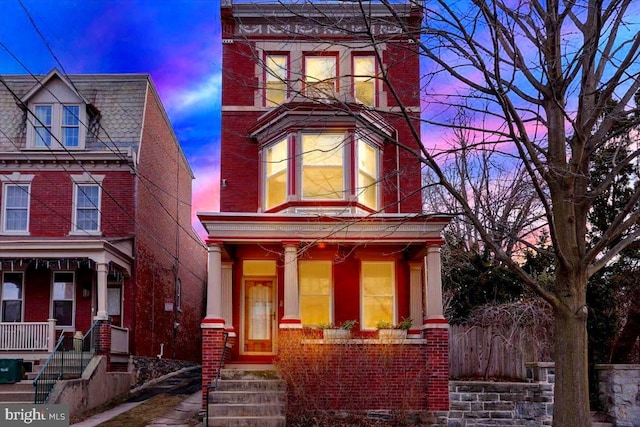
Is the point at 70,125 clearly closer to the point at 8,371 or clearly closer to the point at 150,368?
Result: the point at 150,368

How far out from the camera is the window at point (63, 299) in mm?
22984

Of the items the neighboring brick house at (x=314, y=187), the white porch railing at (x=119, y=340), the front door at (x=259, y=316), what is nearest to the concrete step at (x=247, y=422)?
the neighboring brick house at (x=314, y=187)

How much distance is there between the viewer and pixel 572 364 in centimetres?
969

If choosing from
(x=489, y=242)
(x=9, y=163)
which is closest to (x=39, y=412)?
Answer: (x=489, y=242)

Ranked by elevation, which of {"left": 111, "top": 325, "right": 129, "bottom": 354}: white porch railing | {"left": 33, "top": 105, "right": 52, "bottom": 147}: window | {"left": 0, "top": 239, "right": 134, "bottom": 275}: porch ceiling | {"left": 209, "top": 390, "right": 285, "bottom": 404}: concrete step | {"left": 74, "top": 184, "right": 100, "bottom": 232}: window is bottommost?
{"left": 209, "top": 390, "right": 285, "bottom": 404}: concrete step

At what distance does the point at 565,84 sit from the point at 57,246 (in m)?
15.7

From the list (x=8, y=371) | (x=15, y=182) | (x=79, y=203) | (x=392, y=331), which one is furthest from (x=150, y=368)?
(x=392, y=331)

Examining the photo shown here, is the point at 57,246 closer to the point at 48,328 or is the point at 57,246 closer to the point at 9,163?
the point at 48,328

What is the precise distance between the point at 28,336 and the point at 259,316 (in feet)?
21.9

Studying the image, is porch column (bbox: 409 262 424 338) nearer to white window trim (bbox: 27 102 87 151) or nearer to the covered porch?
the covered porch

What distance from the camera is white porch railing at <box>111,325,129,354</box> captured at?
70.2 feet

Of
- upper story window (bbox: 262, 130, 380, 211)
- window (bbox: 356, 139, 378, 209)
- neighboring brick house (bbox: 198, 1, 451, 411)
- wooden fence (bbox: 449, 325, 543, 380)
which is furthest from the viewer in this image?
window (bbox: 356, 139, 378, 209)

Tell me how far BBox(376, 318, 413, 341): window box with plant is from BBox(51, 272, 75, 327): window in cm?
1119

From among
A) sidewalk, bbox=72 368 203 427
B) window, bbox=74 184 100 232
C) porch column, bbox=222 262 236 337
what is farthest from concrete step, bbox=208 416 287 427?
window, bbox=74 184 100 232
